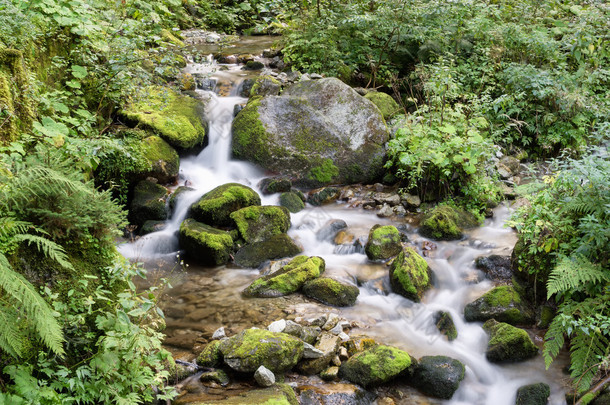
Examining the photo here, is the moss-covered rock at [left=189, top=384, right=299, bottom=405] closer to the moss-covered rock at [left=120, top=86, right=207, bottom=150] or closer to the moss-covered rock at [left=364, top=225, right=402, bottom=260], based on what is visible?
the moss-covered rock at [left=364, top=225, right=402, bottom=260]

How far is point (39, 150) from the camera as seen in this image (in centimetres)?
356

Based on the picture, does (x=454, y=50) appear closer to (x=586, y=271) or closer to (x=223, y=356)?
(x=586, y=271)

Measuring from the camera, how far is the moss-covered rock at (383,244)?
688 cm

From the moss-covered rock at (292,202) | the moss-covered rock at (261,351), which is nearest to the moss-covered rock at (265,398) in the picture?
the moss-covered rock at (261,351)

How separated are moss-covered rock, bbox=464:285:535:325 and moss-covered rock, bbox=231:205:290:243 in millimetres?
3407

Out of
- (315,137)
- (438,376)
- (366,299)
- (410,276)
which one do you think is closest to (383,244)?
(410,276)

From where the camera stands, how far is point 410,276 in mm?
5957

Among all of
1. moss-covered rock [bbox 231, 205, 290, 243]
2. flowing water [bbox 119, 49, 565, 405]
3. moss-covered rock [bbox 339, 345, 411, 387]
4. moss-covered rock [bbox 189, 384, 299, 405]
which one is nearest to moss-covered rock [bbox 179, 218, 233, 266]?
flowing water [bbox 119, 49, 565, 405]

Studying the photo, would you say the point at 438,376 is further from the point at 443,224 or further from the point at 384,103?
the point at 384,103

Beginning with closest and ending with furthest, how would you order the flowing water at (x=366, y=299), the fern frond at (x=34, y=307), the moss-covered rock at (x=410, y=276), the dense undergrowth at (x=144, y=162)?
the fern frond at (x=34, y=307) → the dense undergrowth at (x=144, y=162) → the flowing water at (x=366, y=299) → the moss-covered rock at (x=410, y=276)

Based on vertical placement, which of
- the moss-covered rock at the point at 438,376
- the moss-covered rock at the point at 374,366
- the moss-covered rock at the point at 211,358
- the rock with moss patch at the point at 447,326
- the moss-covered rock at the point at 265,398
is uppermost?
the moss-covered rock at the point at 265,398

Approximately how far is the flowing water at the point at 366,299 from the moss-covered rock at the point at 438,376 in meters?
0.14

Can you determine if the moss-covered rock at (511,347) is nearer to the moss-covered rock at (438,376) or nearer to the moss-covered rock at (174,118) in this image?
the moss-covered rock at (438,376)

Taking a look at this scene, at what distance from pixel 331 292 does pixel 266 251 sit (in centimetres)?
158
